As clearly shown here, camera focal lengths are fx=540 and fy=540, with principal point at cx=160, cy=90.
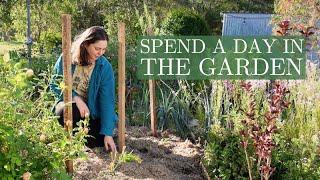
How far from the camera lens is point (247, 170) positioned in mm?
3303

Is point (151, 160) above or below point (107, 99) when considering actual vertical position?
below

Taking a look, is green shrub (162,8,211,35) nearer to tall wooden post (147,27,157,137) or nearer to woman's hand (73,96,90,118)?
tall wooden post (147,27,157,137)

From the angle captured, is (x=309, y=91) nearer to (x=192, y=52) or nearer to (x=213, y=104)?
(x=213, y=104)

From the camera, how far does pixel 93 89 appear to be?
3557 mm

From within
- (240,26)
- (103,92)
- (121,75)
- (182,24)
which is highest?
(240,26)

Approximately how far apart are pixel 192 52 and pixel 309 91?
2.84 metres

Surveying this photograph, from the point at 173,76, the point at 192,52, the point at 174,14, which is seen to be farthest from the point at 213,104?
the point at 174,14

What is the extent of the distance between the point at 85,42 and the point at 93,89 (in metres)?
0.37

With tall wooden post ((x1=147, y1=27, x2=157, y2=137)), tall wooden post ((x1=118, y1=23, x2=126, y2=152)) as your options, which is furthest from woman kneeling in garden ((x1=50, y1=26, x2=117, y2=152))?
tall wooden post ((x1=147, y1=27, x2=157, y2=137))

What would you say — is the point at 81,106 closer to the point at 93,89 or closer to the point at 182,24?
the point at 93,89

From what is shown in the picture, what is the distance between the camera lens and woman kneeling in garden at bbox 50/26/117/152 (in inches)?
132

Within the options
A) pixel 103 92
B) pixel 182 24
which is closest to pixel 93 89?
pixel 103 92

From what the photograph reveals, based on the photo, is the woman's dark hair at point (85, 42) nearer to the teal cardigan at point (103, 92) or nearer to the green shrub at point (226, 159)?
the teal cardigan at point (103, 92)

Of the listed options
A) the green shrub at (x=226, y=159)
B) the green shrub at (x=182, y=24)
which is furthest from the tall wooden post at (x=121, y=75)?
the green shrub at (x=182, y=24)
